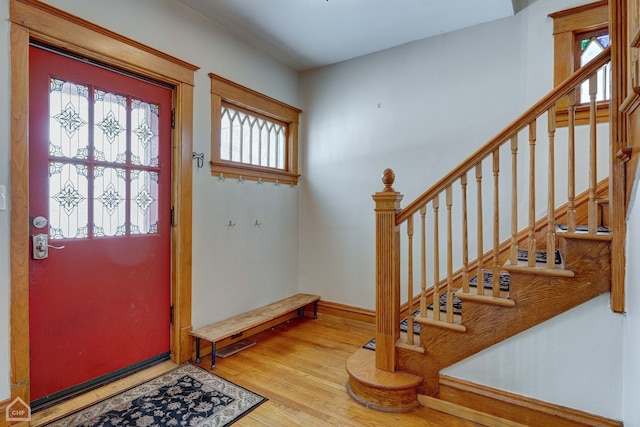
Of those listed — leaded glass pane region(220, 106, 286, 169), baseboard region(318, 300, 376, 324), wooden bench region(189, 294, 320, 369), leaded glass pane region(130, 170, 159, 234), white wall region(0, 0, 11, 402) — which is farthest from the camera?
baseboard region(318, 300, 376, 324)

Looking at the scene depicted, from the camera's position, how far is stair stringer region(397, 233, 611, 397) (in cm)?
168

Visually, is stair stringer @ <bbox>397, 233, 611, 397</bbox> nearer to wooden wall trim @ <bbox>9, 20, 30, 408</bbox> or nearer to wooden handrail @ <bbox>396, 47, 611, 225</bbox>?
wooden handrail @ <bbox>396, 47, 611, 225</bbox>

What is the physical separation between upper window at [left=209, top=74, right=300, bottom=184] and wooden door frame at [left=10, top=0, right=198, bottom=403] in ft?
0.96

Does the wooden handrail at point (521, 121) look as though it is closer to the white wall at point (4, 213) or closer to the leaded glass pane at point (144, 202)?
the leaded glass pane at point (144, 202)

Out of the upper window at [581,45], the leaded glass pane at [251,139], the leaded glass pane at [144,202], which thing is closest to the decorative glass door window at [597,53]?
the upper window at [581,45]

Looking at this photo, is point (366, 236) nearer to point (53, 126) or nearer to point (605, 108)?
point (605, 108)

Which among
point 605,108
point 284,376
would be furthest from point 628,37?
point 284,376

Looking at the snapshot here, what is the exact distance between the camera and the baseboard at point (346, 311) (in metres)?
3.46

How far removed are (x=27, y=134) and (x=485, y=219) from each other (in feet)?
10.9

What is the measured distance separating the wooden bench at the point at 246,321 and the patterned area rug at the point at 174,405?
0.29 metres

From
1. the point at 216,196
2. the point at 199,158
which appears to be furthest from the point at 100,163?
the point at 216,196

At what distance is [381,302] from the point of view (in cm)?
221

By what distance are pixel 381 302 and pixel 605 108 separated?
216 cm
